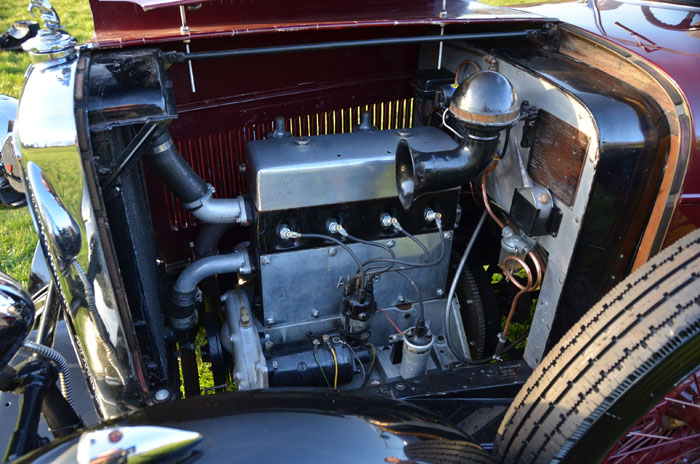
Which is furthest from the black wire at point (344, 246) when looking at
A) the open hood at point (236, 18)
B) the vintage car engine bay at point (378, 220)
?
the open hood at point (236, 18)

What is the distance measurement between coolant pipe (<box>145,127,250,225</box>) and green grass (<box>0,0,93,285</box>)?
6.12 ft

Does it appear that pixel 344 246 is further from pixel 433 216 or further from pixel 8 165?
pixel 8 165

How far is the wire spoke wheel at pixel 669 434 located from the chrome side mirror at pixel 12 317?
131 centimetres

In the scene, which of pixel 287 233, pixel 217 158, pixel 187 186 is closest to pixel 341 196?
pixel 287 233

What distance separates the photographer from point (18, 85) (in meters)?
5.00

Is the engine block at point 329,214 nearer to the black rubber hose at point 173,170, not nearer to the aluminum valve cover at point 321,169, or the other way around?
the aluminum valve cover at point 321,169

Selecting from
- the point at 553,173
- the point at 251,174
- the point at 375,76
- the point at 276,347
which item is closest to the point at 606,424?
the point at 553,173

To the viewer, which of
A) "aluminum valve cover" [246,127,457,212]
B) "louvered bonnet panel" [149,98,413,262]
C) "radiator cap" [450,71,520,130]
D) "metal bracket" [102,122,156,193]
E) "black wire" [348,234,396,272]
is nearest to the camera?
"metal bracket" [102,122,156,193]

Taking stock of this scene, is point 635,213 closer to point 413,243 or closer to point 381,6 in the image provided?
point 413,243

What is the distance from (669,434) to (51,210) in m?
1.51

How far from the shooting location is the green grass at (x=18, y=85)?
10.3ft

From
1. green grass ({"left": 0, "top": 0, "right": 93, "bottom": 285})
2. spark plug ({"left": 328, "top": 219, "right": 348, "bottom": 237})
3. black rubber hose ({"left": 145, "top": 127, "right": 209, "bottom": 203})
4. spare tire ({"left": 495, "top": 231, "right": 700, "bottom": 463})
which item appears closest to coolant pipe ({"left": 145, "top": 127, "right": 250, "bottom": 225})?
black rubber hose ({"left": 145, "top": 127, "right": 209, "bottom": 203})

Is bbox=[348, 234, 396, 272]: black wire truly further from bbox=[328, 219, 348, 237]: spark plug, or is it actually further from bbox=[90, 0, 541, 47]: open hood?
bbox=[90, 0, 541, 47]: open hood

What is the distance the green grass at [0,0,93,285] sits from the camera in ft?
10.3
